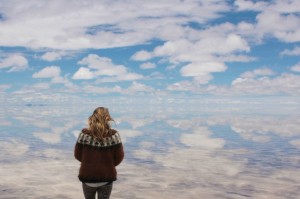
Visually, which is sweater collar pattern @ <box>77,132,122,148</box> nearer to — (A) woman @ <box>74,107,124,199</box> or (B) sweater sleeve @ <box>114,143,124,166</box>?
(A) woman @ <box>74,107,124,199</box>

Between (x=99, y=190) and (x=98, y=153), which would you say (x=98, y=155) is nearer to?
(x=98, y=153)

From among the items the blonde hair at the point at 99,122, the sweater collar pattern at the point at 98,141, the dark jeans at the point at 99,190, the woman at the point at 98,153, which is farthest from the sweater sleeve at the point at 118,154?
the dark jeans at the point at 99,190

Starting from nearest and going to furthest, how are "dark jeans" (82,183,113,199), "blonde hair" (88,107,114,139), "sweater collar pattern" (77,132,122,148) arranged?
1. "blonde hair" (88,107,114,139)
2. "sweater collar pattern" (77,132,122,148)
3. "dark jeans" (82,183,113,199)

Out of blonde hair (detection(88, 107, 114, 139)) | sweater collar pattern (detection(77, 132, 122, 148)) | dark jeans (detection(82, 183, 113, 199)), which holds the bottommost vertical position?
dark jeans (detection(82, 183, 113, 199))

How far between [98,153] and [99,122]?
646 millimetres

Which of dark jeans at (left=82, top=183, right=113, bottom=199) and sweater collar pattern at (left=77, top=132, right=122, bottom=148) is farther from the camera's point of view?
dark jeans at (left=82, top=183, right=113, bottom=199)

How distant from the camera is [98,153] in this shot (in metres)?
8.61

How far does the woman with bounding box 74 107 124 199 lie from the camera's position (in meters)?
8.41

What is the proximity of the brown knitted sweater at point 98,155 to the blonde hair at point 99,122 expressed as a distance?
112 mm

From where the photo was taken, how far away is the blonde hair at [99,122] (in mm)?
8367

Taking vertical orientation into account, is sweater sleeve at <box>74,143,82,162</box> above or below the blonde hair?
below

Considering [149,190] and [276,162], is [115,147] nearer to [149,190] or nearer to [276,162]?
[149,190]

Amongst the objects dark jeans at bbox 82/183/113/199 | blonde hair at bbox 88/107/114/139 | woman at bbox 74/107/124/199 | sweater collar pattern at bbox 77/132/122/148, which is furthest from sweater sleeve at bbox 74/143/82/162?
dark jeans at bbox 82/183/113/199

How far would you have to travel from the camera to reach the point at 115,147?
8.64 meters
